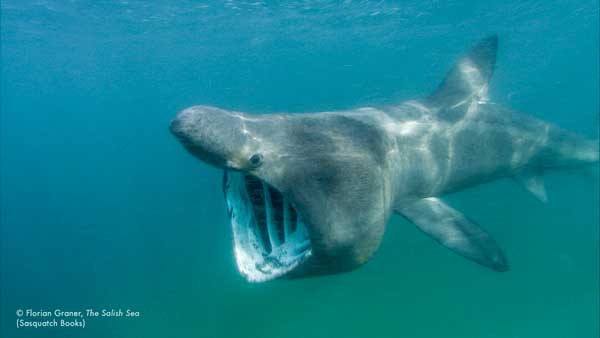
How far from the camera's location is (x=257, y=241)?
14.9 feet

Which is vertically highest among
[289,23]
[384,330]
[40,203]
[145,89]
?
[145,89]

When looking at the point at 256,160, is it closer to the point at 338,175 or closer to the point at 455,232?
the point at 338,175

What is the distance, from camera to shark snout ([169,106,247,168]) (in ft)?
11.0

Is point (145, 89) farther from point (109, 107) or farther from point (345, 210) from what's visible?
point (345, 210)

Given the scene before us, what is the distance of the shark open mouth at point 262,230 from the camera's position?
4.17 m

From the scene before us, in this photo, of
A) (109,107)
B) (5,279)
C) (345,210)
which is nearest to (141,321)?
(5,279)

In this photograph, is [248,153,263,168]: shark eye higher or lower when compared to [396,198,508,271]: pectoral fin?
higher

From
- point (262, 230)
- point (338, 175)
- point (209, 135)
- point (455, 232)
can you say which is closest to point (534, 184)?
point (455, 232)

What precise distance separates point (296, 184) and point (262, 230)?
3.80 feet

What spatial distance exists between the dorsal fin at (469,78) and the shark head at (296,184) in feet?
10.2

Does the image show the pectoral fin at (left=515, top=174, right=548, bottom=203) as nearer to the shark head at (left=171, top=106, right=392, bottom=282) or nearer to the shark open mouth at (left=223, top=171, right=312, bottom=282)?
the shark head at (left=171, top=106, right=392, bottom=282)

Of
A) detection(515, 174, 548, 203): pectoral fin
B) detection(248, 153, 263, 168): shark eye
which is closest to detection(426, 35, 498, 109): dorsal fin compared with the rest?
detection(515, 174, 548, 203): pectoral fin

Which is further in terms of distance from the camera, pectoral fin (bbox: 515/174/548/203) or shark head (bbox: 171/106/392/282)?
pectoral fin (bbox: 515/174/548/203)

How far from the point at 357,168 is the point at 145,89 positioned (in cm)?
8320
